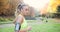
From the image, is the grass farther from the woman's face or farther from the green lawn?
the woman's face

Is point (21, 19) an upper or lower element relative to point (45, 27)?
upper

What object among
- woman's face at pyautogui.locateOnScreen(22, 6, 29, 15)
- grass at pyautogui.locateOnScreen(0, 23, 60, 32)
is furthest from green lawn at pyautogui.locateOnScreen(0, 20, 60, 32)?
woman's face at pyautogui.locateOnScreen(22, 6, 29, 15)

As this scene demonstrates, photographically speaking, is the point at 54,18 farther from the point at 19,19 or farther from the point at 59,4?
the point at 19,19

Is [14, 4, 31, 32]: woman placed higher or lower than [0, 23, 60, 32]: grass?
higher

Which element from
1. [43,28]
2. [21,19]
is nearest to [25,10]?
[21,19]

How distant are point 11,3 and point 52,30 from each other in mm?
571

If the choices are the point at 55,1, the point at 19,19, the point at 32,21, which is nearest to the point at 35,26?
the point at 32,21

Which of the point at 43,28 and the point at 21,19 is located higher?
the point at 21,19

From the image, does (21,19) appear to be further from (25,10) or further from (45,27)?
(45,27)

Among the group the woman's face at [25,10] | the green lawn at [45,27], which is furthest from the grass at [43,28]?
the woman's face at [25,10]

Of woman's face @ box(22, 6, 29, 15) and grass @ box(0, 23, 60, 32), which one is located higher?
woman's face @ box(22, 6, 29, 15)

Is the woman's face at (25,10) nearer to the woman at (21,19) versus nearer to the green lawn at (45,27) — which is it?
the woman at (21,19)

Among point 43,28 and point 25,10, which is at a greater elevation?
point 25,10

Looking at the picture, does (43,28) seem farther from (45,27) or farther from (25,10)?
(25,10)
